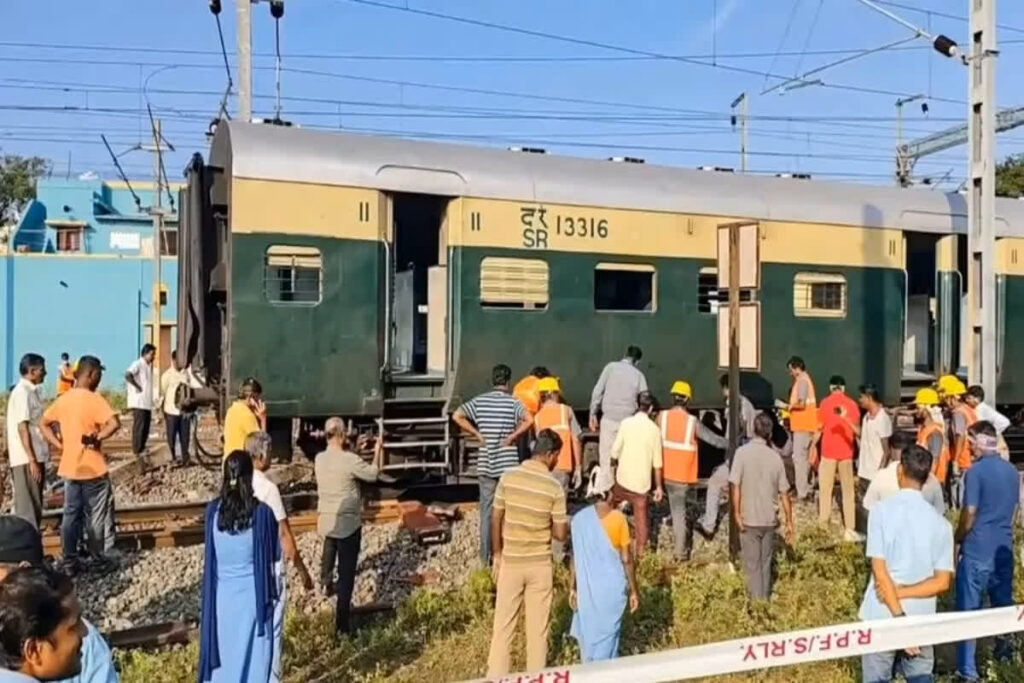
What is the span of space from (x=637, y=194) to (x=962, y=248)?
5101 mm

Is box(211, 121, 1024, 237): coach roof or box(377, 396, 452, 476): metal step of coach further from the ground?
box(211, 121, 1024, 237): coach roof

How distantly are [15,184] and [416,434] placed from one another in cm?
4633

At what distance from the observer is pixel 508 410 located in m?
8.52

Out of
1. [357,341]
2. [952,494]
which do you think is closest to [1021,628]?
[952,494]

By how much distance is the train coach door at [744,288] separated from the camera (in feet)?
26.8

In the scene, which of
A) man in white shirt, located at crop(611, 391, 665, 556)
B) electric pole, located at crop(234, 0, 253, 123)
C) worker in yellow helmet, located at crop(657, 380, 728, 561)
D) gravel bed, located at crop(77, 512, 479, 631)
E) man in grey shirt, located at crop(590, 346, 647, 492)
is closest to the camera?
gravel bed, located at crop(77, 512, 479, 631)

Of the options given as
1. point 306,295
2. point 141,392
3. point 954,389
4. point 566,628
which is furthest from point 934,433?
point 141,392

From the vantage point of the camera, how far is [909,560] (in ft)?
16.5

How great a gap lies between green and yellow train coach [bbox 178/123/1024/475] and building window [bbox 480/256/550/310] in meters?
0.02

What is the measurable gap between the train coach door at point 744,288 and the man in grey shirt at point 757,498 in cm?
70

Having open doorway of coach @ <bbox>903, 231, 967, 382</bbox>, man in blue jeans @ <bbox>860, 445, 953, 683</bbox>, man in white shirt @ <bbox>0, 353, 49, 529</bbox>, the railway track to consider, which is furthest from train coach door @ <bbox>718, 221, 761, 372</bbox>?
open doorway of coach @ <bbox>903, 231, 967, 382</bbox>

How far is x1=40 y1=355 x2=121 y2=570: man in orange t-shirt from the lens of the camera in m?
8.37

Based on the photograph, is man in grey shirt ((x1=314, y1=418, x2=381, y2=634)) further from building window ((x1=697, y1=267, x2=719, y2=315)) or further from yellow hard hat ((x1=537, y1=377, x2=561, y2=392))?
building window ((x1=697, y1=267, x2=719, y2=315))

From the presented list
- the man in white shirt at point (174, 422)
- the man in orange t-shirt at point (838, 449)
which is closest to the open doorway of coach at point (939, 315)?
the man in orange t-shirt at point (838, 449)
